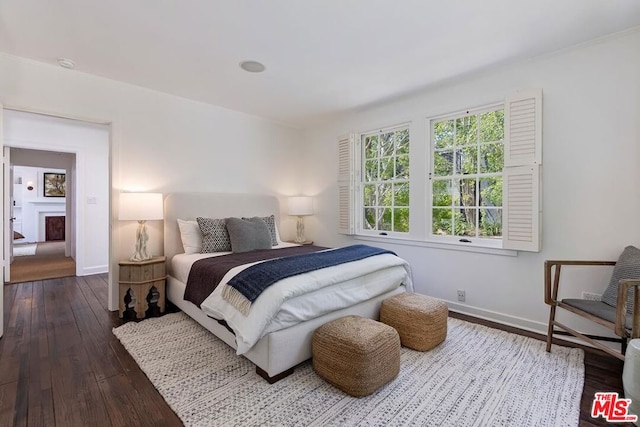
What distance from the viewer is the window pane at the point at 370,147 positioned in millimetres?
4125

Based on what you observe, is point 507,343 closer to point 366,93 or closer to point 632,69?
point 632,69

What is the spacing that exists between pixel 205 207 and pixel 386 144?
2487mm

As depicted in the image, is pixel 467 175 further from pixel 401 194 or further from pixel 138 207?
pixel 138 207

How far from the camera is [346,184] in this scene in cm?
426

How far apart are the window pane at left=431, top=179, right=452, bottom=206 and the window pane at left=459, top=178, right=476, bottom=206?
0.14m

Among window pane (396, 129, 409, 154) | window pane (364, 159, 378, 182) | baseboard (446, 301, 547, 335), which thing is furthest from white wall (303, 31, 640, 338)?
window pane (364, 159, 378, 182)

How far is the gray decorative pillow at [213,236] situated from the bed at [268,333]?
298mm

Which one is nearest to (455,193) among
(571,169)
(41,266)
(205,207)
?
(571,169)

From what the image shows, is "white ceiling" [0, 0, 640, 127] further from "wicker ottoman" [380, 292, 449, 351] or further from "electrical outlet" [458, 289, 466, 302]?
"electrical outlet" [458, 289, 466, 302]

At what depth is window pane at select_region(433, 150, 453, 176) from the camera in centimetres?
338

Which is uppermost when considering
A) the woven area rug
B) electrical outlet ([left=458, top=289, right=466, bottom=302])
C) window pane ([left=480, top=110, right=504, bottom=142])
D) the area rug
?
window pane ([left=480, top=110, right=504, bottom=142])

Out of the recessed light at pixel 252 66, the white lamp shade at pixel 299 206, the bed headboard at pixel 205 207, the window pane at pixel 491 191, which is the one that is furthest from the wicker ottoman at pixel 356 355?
the white lamp shade at pixel 299 206

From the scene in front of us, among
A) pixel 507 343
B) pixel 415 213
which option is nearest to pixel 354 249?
pixel 415 213

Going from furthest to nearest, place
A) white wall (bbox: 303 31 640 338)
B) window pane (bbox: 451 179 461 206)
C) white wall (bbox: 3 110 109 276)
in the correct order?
white wall (bbox: 3 110 109 276), window pane (bbox: 451 179 461 206), white wall (bbox: 303 31 640 338)
